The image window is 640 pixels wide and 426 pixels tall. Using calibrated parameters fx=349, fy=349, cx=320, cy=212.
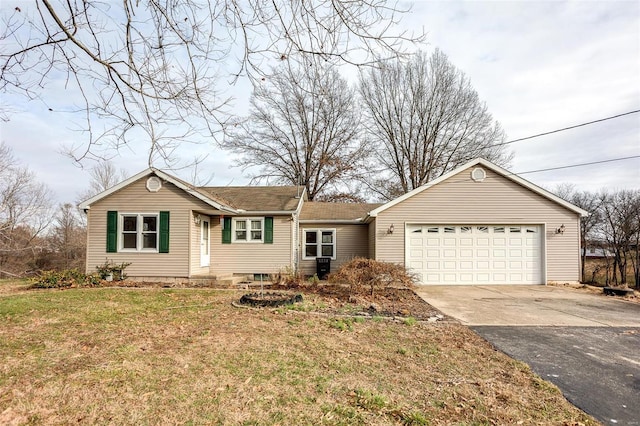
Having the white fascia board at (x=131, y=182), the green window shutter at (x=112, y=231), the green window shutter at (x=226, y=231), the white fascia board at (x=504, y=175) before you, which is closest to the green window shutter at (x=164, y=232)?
the white fascia board at (x=131, y=182)

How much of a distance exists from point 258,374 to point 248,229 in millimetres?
11342

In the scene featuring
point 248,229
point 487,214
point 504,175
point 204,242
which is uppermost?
point 504,175

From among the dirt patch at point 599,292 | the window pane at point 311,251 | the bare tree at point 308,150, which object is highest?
the bare tree at point 308,150

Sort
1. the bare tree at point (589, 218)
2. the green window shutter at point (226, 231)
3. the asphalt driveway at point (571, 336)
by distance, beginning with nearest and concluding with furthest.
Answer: the asphalt driveway at point (571, 336) → the green window shutter at point (226, 231) → the bare tree at point (589, 218)

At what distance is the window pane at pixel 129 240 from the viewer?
13472mm

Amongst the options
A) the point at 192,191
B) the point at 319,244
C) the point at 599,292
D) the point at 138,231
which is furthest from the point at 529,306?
the point at 138,231

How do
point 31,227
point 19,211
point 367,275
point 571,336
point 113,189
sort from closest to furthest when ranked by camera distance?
point 571,336 < point 367,275 < point 113,189 < point 19,211 < point 31,227

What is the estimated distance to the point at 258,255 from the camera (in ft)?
49.0

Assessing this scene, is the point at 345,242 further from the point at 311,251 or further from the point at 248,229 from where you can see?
the point at 248,229

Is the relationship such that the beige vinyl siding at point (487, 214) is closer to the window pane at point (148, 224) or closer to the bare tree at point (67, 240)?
the window pane at point (148, 224)

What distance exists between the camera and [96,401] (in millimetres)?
3342

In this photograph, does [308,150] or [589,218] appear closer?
[589,218]

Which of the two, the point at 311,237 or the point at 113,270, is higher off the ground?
the point at 311,237

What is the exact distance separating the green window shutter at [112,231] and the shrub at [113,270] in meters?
0.53
